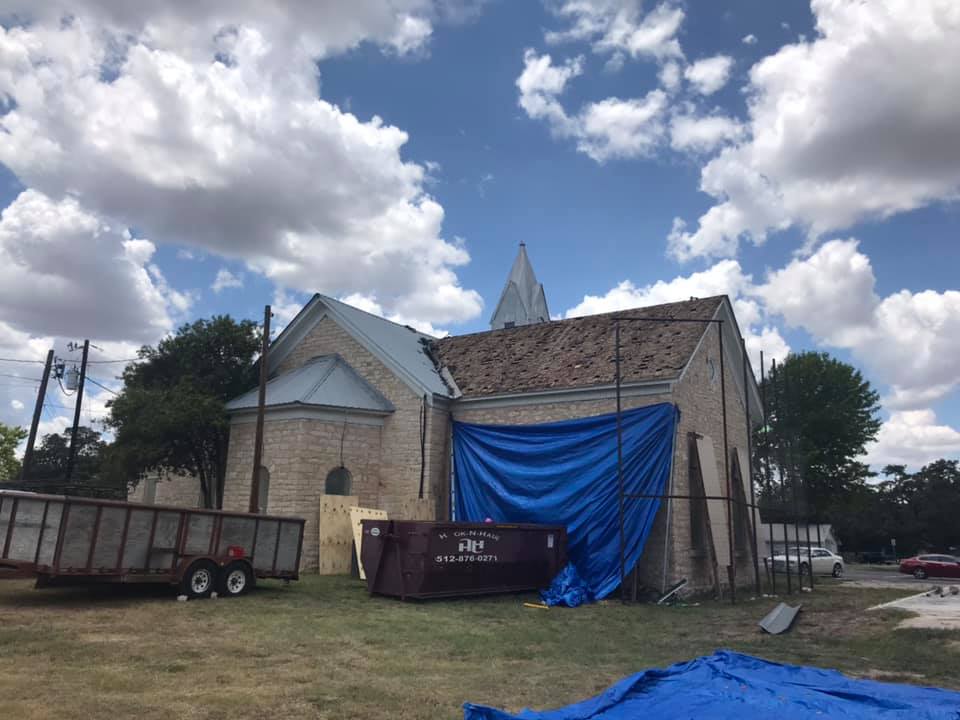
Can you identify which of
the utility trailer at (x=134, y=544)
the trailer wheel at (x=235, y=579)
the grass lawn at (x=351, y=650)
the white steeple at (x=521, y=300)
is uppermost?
the white steeple at (x=521, y=300)

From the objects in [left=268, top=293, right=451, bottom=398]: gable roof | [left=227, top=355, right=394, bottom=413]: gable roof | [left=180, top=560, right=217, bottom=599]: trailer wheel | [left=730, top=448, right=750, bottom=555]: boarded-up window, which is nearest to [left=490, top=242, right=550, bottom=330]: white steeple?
[left=268, top=293, right=451, bottom=398]: gable roof

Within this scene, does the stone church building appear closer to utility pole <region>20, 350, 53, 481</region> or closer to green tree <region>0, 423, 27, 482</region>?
utility pole <region>20, 350, 53, 481</region>

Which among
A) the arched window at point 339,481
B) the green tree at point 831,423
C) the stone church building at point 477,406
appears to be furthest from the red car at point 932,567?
the arched window at point 339,481

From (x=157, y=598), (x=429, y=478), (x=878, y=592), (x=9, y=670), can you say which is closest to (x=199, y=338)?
(x=429, y=478)

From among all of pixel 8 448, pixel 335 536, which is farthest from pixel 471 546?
pixel 8 448

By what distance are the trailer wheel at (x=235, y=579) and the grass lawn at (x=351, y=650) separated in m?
0.48

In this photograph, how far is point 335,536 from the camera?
65.9ft

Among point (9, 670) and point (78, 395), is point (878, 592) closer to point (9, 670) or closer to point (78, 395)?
point (9, 670)

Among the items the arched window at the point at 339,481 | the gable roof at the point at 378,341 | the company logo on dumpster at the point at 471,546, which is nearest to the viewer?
the company logo on dumpster at the point at 471,546

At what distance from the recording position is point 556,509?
1912 centimetres

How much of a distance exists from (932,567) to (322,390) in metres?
34.0

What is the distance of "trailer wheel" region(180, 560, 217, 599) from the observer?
13.3 m

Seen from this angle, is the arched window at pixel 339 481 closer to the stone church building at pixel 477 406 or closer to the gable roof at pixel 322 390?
the stone church building at pixel 477 406

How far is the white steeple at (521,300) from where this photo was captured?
38906 millimetres
